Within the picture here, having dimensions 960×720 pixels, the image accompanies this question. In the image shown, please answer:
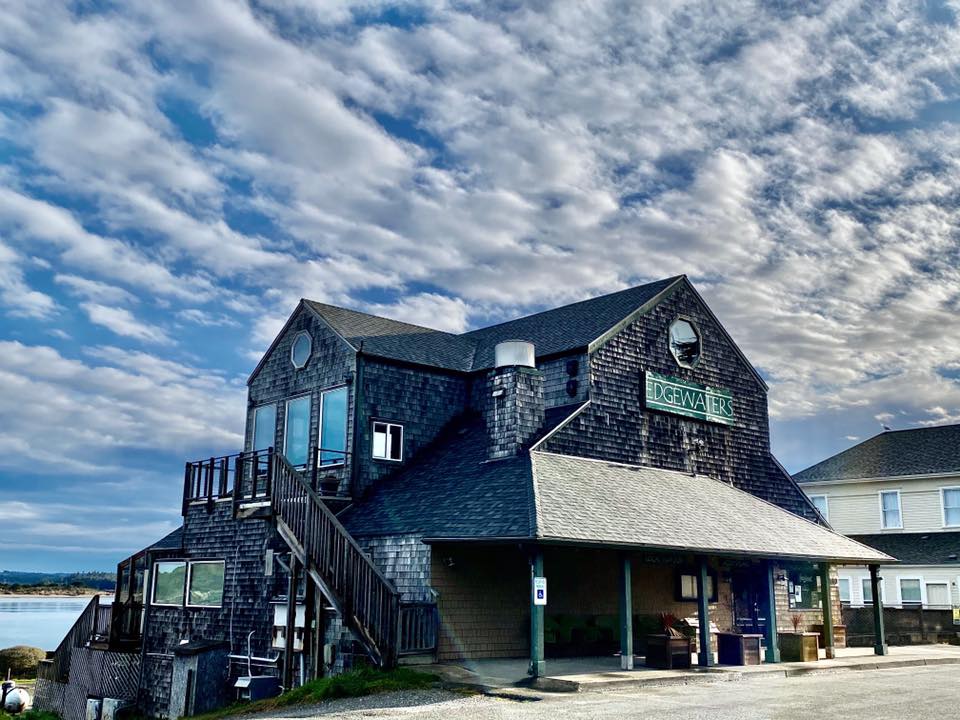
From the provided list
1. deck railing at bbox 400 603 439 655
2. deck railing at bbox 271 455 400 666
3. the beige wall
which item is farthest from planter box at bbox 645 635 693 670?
deck railing at bbox 271 455 400 666

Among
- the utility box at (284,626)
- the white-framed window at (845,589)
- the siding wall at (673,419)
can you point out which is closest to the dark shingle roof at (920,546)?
the white-framed window at (845,589)

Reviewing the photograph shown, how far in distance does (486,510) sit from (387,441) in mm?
5986

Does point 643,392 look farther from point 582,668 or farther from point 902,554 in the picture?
point 902,554

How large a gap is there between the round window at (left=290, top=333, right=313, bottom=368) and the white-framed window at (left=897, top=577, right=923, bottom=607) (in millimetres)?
23286

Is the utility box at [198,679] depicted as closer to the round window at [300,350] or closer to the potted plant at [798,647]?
the round window at [300,350]

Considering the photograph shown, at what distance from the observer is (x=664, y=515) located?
20359 millimetres

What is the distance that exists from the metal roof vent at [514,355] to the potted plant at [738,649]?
7480 millimetres

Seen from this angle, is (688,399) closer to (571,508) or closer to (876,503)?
(571,508)

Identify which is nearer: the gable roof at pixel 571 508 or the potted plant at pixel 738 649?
the gable roof at pixel 571 508

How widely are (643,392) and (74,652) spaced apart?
1679 cm

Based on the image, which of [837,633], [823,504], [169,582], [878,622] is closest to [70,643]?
[169,582]

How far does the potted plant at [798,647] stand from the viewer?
816 inches

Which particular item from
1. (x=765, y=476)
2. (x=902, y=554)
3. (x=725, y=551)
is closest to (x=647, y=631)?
(x=725, y=551)

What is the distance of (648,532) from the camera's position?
61.3ft
